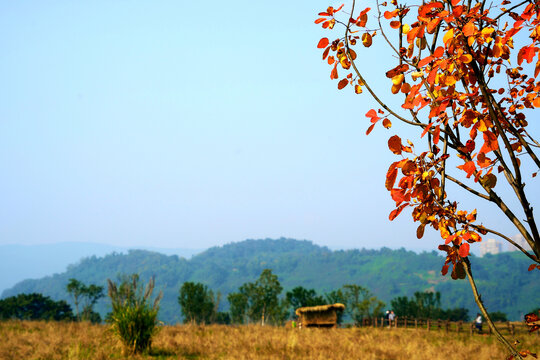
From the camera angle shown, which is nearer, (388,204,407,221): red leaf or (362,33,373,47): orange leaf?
(388,204,407,221): red leaf

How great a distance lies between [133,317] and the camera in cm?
923

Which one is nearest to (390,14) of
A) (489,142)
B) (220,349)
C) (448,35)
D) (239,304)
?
(448,35)

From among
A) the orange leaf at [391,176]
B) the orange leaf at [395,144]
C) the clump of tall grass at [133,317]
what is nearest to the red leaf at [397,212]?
the orange leaf at [391,176]

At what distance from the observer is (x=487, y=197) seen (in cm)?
198

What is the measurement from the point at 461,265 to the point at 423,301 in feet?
265

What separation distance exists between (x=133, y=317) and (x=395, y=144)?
28.6 feet

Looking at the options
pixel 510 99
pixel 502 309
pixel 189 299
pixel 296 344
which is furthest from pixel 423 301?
pixel 502 309

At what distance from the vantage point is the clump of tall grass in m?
9.19

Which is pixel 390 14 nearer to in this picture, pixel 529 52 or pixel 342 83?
pixel 342 83

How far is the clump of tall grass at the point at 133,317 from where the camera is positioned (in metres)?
9.19

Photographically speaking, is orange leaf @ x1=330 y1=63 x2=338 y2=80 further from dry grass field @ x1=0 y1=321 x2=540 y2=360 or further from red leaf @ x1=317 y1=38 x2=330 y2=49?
dry grass field @ x1=0 y1=321 x2=540 y2=360

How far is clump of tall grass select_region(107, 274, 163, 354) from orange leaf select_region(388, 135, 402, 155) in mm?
8151

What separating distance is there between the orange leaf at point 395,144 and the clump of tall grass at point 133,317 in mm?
8151

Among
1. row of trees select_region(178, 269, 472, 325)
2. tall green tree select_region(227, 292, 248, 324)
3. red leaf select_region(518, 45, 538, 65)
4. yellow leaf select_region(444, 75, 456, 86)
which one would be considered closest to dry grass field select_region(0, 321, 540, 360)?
yellow leaf select_region(444, 75, 456, 86)
